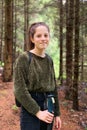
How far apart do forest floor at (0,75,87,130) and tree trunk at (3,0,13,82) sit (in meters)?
0.78

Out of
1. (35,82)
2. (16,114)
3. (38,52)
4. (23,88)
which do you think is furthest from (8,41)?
(23,88)

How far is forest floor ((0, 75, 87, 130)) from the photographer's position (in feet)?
29.1

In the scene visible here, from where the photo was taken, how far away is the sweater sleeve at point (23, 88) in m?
3.26

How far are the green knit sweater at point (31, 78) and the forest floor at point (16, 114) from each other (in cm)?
540

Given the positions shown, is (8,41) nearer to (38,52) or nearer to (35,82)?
(38,52)

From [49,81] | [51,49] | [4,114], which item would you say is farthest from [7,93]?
[51,49]

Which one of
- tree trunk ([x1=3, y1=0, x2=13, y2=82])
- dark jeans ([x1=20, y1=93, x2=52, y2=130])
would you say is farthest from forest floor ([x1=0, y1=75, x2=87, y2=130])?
dark jeans ([x1=20, y1=93, x2=52, y2=130])

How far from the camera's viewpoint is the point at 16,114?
9492mm

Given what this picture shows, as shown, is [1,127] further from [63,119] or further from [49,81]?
[49,81]

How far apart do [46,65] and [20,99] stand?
53 centimetres

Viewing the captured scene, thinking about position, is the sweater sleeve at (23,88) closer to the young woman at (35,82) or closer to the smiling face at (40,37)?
the young woman at (35,82)

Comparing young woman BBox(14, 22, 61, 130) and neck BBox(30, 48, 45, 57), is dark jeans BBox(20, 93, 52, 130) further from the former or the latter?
neck BBox(30, 48, 45, 57)

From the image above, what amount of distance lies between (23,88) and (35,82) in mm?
188

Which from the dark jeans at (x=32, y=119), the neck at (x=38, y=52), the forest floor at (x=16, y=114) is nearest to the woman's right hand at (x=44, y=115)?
the dark jeans at (x=32, y=119)
